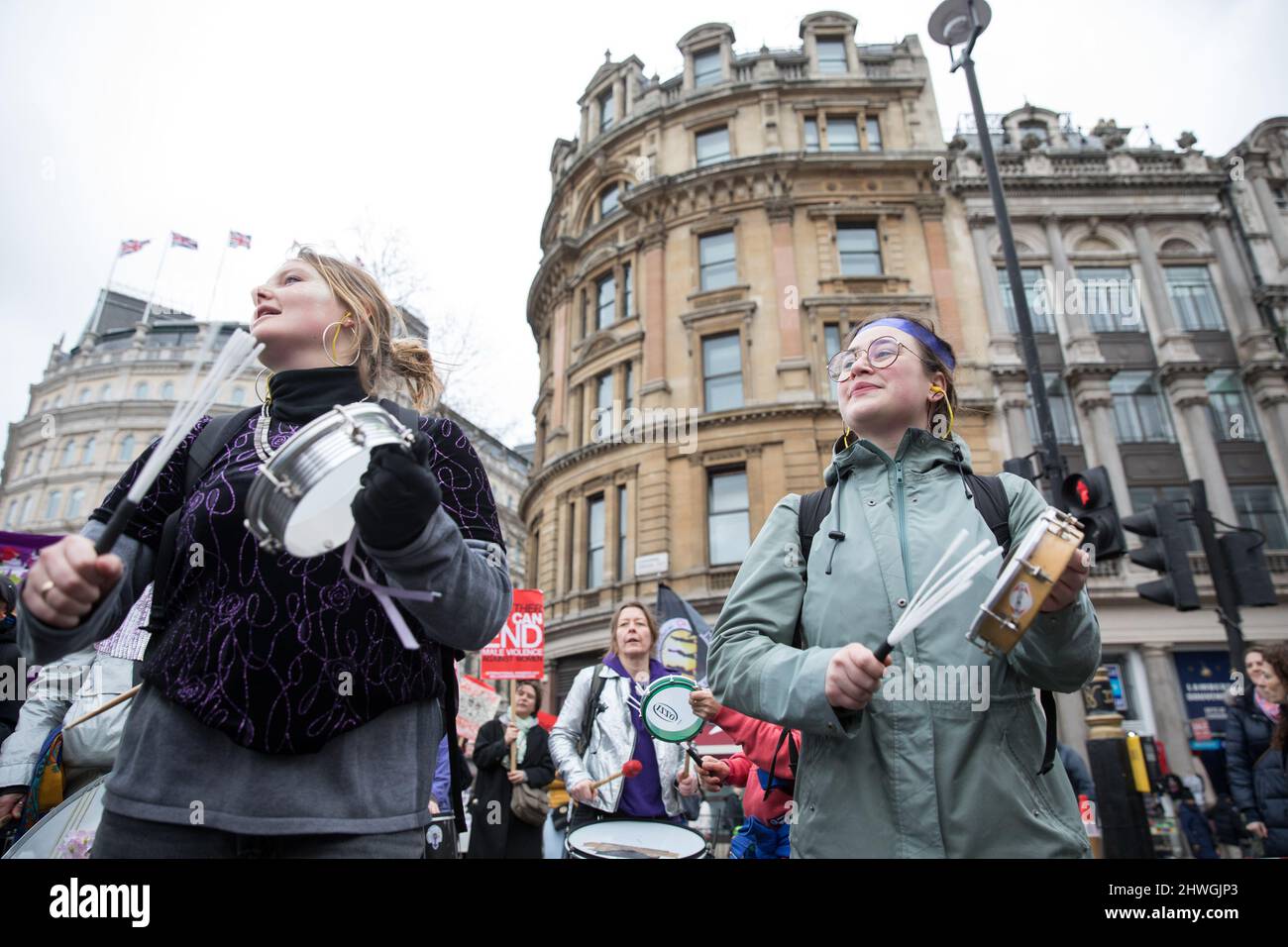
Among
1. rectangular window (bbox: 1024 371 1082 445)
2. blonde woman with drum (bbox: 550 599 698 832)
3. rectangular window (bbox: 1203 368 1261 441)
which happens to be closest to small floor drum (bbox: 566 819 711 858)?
blonde woman with drum (bbox: 550 599 698 832)

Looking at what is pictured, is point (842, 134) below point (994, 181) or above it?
above

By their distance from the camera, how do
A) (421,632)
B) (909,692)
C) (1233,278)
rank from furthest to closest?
(1233,278)
(909,692)
(421,632)

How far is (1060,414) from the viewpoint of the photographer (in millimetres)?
21969

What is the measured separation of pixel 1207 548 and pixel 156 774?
860 cm

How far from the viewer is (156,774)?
1.44m

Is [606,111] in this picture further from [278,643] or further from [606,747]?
[278,643]

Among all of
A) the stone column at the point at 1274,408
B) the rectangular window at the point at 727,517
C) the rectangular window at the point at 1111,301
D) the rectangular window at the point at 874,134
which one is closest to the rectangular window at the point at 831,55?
the rectangular window at the point at 874,134

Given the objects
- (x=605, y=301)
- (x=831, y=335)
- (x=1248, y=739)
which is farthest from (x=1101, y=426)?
(x=1248, y=739)

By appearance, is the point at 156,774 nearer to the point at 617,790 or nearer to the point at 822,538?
the point at 822,538

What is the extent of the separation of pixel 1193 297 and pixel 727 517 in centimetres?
1811
